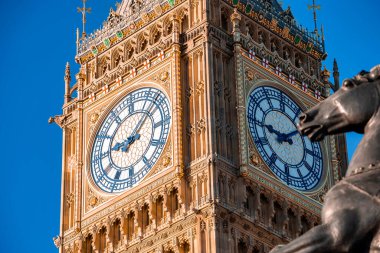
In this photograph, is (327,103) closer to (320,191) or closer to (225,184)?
(225,184)

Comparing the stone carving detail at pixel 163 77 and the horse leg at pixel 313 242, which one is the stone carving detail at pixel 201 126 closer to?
the stone carving detail at pixel 163 77

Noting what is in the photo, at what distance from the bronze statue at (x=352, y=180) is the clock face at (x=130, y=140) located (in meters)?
27.6

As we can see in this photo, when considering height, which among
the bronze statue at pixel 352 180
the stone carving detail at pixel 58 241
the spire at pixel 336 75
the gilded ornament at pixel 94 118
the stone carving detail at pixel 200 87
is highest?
the spire at pixel 336 75

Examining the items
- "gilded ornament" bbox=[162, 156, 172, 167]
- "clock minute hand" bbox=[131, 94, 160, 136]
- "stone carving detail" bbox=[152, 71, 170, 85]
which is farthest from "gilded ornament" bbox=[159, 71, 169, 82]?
"gilded ornament" bbox=[162, 156, 172, 167]

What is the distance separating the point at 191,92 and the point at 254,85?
1815mm

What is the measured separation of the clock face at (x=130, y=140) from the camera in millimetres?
35938

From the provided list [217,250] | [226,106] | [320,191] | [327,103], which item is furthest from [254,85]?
[327,103]

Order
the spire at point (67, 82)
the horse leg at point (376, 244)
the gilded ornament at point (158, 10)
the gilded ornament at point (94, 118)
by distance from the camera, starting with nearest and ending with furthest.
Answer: the horse leg at point (376, 244) → the gilded ornament at point (158, 10) → the gilded ornament at point (94, 118) → the spire at point (67, 82)

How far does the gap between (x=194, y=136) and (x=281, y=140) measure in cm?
256

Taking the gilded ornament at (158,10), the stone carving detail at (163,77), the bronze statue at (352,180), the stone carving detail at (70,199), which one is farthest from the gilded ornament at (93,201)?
the bronze statue at (352,180)

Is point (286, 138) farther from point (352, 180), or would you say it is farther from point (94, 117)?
point (352, 180)

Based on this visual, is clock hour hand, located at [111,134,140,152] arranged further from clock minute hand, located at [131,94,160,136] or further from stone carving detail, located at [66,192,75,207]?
stone carving detail, located at [66,192,75,207]

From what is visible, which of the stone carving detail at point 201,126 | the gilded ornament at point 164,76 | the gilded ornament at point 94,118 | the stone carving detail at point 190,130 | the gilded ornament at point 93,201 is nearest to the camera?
the stone carving detail at point 201,126

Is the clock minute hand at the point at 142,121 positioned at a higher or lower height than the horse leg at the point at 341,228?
higher
